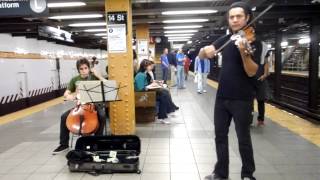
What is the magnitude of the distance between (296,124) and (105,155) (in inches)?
166

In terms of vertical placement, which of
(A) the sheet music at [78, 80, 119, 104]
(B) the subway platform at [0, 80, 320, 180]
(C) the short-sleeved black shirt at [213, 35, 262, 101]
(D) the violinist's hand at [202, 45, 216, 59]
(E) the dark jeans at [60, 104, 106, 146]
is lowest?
(B) the subway platform at [0, 80, 320, 180]

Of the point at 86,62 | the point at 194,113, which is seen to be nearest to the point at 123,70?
the point at 86,62

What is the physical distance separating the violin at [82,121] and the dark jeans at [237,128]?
195 cm

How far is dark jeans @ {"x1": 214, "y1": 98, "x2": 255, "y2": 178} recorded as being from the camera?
3166 millimetres

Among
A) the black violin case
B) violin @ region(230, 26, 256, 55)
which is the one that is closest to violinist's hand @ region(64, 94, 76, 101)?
the black violin case

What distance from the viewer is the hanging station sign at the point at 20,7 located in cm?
→ 553

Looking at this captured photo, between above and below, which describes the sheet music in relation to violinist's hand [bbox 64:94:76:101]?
above

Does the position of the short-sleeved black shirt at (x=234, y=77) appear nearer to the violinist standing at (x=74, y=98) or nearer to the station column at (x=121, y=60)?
the violinist standing at (x=74, y=98)

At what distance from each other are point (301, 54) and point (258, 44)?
12020mm

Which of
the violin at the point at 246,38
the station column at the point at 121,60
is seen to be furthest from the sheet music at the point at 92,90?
the violin at the point at 246,38

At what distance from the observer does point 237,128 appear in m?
3.21

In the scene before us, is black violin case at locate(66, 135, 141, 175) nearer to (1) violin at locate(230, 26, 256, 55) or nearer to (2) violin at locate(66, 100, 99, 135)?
(2) violin at locate(66, 100, 99, 135)

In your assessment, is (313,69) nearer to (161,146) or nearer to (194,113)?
(194,113)

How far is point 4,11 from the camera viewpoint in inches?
218
